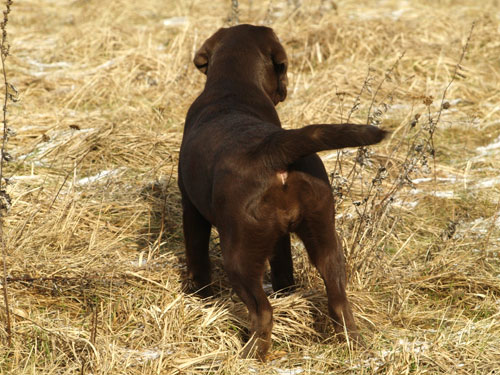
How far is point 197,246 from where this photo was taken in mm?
3988

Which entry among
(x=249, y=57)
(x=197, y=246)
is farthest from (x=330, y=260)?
(x=249, y=57)

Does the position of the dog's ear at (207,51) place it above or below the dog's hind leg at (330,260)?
above

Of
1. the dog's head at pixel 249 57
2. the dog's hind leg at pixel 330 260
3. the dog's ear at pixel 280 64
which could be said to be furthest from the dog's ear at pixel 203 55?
the dog's hind leg at pixel 330 260

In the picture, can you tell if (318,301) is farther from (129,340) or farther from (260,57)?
(260,57)

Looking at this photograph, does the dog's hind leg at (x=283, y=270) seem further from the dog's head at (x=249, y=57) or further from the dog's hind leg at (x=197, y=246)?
the dog's head at (x=249, y=57)

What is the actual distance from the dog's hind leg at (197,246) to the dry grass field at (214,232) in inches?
4.5

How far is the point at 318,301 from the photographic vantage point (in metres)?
3.73

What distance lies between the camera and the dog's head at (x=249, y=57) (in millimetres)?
4168

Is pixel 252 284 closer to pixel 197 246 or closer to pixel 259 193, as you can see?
pixel 259 193

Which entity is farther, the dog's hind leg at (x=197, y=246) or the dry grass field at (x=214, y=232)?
the dog's hind leg at (x=197, y=246)

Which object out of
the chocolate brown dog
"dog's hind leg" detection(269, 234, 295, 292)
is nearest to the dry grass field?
"dog's hind leg" detection(269, 234, 295, 292)

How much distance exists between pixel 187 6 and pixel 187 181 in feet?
25.1

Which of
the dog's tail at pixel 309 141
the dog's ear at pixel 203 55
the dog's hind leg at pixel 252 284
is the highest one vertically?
the dog's tail at pixel 309 141

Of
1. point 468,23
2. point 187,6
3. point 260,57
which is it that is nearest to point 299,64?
point 468,23
